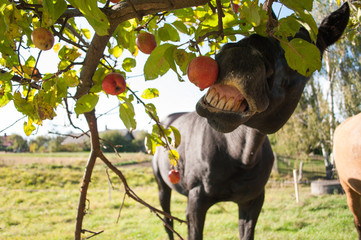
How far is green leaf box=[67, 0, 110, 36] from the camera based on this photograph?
2.02 ft

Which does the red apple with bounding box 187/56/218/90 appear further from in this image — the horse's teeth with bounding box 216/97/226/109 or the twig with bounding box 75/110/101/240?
the twig with bounding box 75/110/101/240

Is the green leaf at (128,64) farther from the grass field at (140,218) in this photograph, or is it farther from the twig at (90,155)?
the grass field at (140,218)

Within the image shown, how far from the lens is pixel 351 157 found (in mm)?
2689

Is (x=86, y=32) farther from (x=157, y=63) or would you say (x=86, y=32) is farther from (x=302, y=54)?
(x=302, y=54)

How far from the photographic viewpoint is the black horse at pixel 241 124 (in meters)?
0.92

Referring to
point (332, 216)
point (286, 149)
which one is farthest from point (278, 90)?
point (286, 149)

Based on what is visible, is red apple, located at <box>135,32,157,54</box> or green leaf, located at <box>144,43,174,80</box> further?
red apple, located at <box>135,32,157,54</box>

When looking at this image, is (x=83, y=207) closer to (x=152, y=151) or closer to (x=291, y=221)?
(x=152, y=151)

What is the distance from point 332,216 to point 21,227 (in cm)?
560

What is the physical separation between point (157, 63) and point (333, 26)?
100 cm

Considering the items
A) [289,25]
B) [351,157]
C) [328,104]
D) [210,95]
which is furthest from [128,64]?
[328,104]

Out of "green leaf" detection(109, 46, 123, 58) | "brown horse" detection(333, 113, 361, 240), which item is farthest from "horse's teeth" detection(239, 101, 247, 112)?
"brown horse" detection(333, 113, 361, 240)

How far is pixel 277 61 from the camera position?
1071 millimetres

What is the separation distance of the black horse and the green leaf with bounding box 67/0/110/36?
39cm
